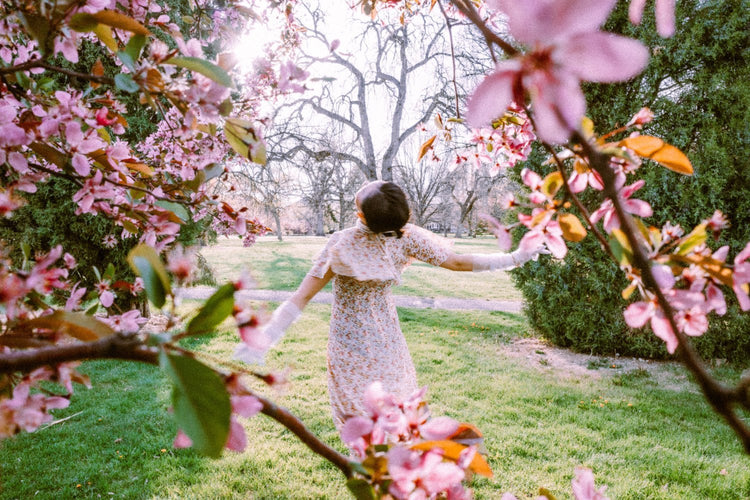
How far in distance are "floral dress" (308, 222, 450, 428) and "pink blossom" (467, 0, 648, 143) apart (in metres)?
1.77

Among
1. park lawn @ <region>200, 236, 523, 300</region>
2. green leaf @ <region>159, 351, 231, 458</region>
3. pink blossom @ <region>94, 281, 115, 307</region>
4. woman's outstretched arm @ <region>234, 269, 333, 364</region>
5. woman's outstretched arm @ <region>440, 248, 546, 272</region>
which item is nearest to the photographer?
green leaf @ <region>159, 351, 231, 458</region>

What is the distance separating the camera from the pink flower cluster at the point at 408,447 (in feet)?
1.68

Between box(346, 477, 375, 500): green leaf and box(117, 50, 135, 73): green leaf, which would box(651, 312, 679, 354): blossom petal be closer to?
box(346, 477, 375, 500): green leaf

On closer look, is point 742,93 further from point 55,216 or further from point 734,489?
point 55,216

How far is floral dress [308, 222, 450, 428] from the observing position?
2127 mm

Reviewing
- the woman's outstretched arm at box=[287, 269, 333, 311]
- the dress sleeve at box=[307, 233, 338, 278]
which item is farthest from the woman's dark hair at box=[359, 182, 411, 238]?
the woman's outstretched arm at box=[287, 269, 333, 311]

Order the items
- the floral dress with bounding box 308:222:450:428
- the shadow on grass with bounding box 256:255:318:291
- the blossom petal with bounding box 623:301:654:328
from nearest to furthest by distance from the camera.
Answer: the blossom petal with bounding box 623:301:654:328
the floral dress with bounding box 308:222:450:428
the shadow on grass with bounding box 256:255:318:291

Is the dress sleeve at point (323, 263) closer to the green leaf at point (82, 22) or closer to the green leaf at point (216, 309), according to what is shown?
the green leaf at point (82, 22)

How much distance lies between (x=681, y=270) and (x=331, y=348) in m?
1.90

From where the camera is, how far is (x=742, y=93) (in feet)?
13.3

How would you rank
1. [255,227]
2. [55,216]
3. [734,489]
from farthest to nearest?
[55,216]
[734,489]
[255,227]

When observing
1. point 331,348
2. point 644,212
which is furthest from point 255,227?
point 644,212

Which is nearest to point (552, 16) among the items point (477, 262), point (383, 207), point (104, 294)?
point (104, 294)

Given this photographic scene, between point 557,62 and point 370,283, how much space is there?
1915 millimetres
